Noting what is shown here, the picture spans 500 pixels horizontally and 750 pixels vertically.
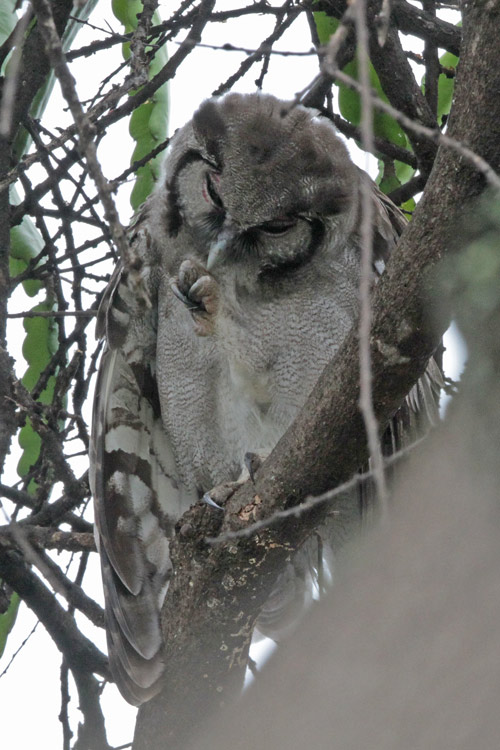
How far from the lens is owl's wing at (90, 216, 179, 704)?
10.3 ft

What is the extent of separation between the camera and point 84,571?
350cm

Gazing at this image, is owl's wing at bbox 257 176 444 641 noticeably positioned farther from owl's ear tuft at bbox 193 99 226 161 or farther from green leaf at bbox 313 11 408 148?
owl's ear tuft at bbox 193 99 226 161

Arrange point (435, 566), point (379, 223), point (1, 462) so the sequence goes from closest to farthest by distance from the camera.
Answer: point (435, 566) < point (1, 462) < point (379, 223)

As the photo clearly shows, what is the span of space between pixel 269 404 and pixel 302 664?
2263mm

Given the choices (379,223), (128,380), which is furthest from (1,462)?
(379,223)

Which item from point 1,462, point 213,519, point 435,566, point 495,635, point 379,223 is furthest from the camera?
point 379,223

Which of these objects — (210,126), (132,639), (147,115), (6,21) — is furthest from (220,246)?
(132,639)

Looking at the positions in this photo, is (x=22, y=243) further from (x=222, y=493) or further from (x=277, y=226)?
(x=222, y=493)

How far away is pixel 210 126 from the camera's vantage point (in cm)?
338

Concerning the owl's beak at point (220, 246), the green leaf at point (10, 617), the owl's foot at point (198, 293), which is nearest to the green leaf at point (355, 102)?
the owl's beak at point (220, 246)

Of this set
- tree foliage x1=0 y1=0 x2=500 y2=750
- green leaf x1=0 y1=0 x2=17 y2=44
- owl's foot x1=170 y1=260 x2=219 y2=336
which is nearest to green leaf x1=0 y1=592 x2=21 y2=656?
tree foliage x1=0 y1=0 x2=500 y2=750

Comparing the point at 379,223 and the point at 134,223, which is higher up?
the point at 134,223

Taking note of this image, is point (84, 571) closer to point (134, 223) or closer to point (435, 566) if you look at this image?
point (134, 223)

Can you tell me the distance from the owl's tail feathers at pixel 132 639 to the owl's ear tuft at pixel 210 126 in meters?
1.46
